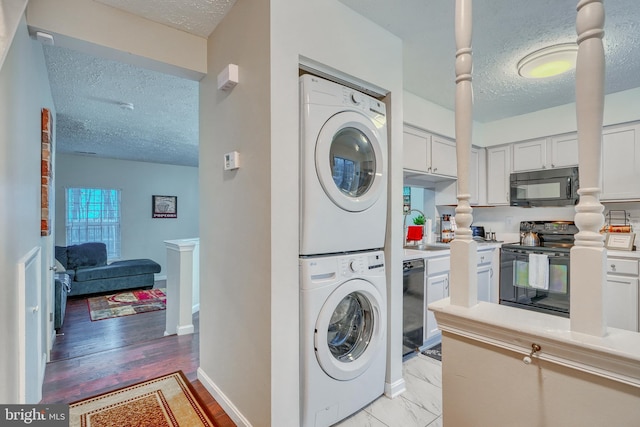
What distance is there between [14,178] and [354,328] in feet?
6.43

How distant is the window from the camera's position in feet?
18.4

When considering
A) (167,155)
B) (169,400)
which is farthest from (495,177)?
(167,155)

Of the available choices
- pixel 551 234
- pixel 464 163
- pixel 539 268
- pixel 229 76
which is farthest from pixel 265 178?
pixel 551 234

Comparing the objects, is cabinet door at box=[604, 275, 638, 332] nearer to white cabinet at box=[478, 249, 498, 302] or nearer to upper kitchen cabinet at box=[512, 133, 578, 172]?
white cabinet at box=[478, 249, 498, 302]

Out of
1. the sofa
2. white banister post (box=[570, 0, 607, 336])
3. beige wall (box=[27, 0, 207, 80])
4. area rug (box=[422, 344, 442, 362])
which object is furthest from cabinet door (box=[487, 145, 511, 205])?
the sofa

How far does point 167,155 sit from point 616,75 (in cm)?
625

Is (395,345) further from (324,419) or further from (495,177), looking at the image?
(495,177)

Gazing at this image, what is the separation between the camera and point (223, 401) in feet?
6.27

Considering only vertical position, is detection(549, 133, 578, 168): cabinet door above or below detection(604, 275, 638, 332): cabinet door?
above

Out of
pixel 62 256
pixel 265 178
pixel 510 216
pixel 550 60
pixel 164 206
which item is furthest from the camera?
pixel 164 206

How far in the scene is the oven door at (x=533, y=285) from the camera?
3089 mm

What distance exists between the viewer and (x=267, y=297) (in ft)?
4.90

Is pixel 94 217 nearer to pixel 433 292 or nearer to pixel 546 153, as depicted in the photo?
pixel 433 292

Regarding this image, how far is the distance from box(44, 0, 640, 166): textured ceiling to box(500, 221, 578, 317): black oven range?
1.46 meters
